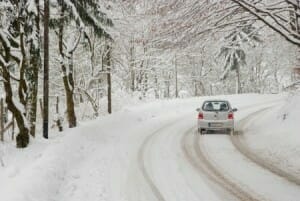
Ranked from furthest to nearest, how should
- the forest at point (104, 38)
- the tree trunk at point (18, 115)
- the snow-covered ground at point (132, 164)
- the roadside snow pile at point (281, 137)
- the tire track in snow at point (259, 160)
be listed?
1. the tree trunk at point (18, 115)
2. the roadside snow pile at point (281, 137)
3. the tire track in snow at point (259, 160)
4. the forest at point (104, 38)
5. the snow-covered ground at point (132, 164)

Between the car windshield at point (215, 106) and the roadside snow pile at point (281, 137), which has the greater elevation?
the car windshield at point (215, 106)

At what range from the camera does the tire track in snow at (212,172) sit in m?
9.71

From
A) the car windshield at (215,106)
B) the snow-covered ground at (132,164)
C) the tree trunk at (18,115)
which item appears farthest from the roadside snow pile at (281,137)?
the tree trunk at (18,115)

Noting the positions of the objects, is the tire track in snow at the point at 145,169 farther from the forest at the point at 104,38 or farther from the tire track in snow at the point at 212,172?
the forest at the point at 104,38

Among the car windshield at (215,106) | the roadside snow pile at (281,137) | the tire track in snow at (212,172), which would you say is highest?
the car windshield at (215,106)

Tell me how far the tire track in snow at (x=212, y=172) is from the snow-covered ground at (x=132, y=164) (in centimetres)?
20

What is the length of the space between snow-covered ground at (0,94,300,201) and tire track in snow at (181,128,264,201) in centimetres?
20

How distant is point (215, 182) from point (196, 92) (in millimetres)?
59187

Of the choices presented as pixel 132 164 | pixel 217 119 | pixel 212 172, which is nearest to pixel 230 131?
pixel 217 119

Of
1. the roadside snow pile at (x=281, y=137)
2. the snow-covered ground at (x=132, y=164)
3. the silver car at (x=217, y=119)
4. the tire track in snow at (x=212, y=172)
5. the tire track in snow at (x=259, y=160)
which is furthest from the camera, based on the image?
the silver car at (x=217, y=119)

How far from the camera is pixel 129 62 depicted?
46094 mm

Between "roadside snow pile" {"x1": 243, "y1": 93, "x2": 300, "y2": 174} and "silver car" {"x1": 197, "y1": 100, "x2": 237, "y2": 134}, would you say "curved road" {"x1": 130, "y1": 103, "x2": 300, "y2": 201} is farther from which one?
"silver car" {"x1": 197, "y1": 100, "x2": 237, "y2": 134}

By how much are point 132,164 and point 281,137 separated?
7.77m

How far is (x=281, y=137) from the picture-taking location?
60.4 ft
